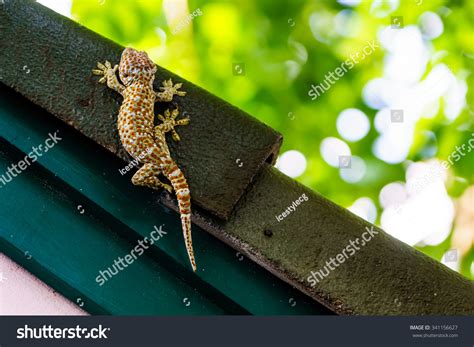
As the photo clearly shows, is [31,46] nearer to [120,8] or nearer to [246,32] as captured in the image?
[120,8]

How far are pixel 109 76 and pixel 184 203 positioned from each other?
0.70m

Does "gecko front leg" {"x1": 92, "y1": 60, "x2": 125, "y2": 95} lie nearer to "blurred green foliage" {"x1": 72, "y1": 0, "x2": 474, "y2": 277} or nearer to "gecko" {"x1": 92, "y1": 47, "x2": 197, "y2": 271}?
"gecko" {"x1": 92, "y1": 47, "x2": 197, "y2": 271}

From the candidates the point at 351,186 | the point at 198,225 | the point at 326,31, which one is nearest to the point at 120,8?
the point at 326,31

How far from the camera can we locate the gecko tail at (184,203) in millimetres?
2111

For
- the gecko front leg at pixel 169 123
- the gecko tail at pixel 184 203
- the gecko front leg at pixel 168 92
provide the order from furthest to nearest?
1. the gecko front leg at pixel 168 92
2. the gecko front leg at pixel 169 123
3. the gecko tail at pixel 184 203

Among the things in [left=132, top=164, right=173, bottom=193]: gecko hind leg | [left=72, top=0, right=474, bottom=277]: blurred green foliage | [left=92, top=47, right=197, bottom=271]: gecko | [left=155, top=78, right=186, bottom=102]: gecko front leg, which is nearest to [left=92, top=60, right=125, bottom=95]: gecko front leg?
[left=92, top=47, right=197, bottom=271]: gecko

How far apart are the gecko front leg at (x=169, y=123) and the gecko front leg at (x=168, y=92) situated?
2.9 inches

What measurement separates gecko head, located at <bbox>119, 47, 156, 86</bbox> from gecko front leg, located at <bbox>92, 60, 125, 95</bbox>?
0.06 meters

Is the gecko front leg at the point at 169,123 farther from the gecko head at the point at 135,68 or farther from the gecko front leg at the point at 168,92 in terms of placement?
the gecko head at the point at 135,68

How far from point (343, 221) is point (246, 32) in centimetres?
470

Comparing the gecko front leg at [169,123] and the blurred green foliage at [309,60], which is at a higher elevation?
the gecko front leg at [169,123]

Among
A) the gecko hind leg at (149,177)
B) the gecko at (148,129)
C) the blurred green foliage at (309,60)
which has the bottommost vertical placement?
the blurred green foliage at (309,60)

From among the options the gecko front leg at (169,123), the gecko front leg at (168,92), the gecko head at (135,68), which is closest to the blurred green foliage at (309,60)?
the gecko head at (135,68)

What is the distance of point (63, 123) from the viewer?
2354 mm
